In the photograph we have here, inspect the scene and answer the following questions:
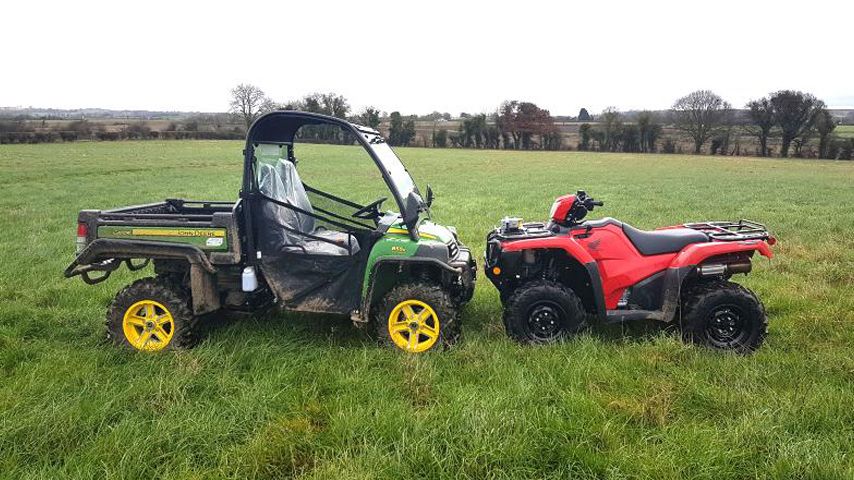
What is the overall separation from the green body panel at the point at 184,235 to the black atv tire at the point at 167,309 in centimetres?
46

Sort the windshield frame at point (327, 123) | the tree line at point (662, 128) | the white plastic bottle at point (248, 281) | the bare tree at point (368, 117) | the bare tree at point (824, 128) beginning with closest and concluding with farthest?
1. the windshield frame at point (327, 123)
2. the white plastic bottle at point (248, 281)
3. the bare tree at point (368, 117)
4. the bare tree at point (824, 128)
5. the tree line at point (662, 128)

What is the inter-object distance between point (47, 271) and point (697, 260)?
815 cm

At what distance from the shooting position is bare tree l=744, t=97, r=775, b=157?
188ft

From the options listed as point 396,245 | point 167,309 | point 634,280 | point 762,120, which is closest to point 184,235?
point 167,309

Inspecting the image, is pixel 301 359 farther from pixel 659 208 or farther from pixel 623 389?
pixel 659 208

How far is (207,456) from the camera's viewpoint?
10.6ft

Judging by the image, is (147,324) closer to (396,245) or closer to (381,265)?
(381,265)

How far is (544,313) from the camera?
15.9 ft

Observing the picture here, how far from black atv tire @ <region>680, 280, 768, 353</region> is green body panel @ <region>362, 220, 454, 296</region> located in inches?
90.4

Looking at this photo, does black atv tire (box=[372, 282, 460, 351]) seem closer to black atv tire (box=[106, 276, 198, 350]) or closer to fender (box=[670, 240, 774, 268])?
black atv tire (box=[106, 276, 198, 350])

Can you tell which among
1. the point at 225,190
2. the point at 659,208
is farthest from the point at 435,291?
the point at 225,190

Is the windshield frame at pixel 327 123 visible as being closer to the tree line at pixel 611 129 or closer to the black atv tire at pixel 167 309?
the black atv tire at pixel 167 309

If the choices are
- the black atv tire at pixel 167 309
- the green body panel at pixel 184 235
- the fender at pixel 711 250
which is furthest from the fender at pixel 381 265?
the fender at pixel 711 250

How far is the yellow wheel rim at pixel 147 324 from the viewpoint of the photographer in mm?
4816
